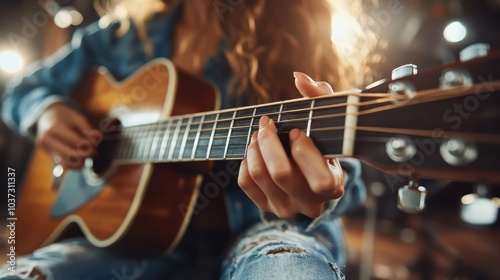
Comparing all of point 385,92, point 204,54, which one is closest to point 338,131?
point 385,92

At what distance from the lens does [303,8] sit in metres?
0.56

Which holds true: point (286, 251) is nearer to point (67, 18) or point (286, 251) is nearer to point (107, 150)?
point (107, 150)

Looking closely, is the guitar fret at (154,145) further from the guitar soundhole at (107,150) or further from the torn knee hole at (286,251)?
the torn knee hole at (286,251)

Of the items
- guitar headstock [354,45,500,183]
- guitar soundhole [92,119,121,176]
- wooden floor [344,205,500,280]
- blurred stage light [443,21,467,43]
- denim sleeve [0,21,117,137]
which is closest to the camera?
guitar headstock [354,45,500,183]

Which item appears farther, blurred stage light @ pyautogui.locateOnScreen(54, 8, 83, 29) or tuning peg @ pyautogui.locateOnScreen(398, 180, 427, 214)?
blurred stage light @ pyautogui.locateOnScreen(54, 8, 83, 29)

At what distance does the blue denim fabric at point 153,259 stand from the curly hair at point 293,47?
2.2 inches

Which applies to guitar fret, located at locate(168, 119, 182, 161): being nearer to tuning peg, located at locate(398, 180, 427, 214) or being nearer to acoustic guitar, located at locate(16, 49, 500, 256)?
acoustic guitar, located at locate(16, 49, 500, 256)

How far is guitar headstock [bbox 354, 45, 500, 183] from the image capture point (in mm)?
283

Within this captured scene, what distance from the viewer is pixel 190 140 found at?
52 centimetres

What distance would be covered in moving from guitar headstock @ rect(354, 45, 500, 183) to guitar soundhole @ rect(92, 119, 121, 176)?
484 mm

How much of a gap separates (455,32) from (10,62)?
1210 millimetres

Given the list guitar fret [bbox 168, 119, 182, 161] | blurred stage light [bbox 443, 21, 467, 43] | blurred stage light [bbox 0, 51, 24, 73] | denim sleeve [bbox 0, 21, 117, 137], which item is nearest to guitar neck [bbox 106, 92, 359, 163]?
guitar fret [bbox 168, 119, 182, 161]

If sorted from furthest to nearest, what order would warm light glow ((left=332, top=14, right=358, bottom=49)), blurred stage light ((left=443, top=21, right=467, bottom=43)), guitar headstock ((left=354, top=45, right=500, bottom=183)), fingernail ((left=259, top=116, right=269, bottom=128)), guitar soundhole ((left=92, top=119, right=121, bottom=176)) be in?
blurred stage light ((left=443, top=21, right=467, bottom=43)) < guitar soundhole ((left=92, top=119, right=121, bottom=176)) < warm light glow ((left=332, top=14, right=358, bottom=49)) < fingernail ((left=259, top=116, right=269, bottom=128)) < guitar headstock ((left=354, top=45, right=500, bottom=183))

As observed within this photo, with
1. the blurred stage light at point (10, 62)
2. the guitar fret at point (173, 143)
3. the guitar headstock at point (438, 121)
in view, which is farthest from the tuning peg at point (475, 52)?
the blurred stage light at point (10, 62)
